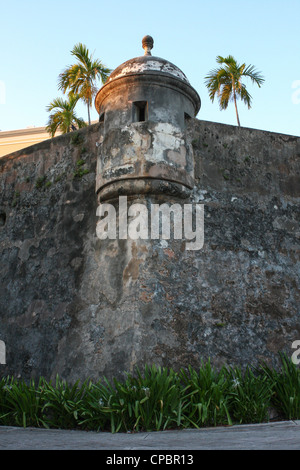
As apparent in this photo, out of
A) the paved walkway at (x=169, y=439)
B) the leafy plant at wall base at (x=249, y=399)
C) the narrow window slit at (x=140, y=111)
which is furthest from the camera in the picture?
the narrow window slit at (x=140, y=111)

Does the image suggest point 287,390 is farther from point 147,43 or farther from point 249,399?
point 147,43

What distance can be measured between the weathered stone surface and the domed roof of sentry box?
27.6 inches

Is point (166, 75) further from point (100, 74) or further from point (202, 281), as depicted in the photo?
point (100, 74)

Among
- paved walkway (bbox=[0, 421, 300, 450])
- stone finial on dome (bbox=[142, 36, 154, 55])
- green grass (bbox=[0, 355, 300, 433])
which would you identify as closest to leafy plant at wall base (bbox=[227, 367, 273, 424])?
A: green grass (bbox=[0, 355, 300, 433])

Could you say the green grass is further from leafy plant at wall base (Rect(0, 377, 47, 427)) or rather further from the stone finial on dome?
the stone finial on dome

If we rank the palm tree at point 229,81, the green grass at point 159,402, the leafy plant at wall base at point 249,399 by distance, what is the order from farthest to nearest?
the palm tree at point 229,81, the leafy plant at wall base at point 249,399, the green grass at point 159,402

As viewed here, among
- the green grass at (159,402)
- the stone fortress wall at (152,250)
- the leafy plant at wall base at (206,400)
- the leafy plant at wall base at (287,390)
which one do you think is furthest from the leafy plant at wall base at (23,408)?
the leafy plant at wall base at (287,390)

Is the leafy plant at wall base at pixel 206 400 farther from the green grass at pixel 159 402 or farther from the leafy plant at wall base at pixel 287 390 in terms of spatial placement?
the leafy plant at wall base at pixel 287 390

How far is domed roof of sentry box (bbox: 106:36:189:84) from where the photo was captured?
567 centimetres

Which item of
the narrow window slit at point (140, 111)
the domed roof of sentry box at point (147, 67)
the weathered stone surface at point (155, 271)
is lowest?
the weathered stone surface at point (155, 271)

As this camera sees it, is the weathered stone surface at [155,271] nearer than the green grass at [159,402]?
No

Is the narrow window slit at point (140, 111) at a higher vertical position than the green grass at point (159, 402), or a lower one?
higher

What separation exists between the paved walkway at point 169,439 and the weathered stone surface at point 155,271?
1.13m

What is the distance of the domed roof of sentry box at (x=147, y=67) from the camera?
18.6 ft
